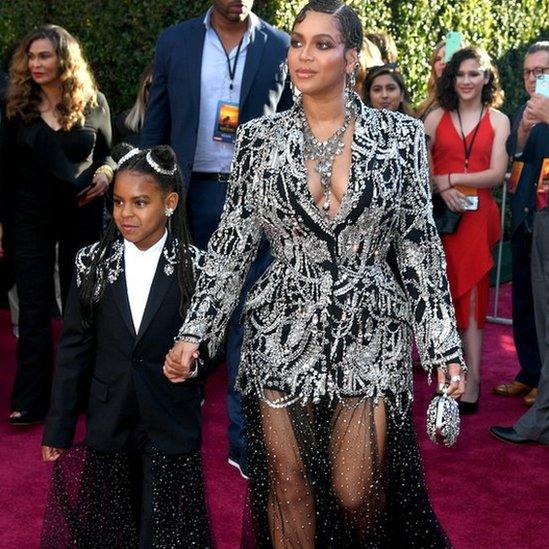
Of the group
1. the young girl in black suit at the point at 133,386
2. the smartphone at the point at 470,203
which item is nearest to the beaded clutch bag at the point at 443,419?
the young girl in black suit at the point at 133,386

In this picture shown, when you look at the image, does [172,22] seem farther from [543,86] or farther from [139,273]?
[139,273]

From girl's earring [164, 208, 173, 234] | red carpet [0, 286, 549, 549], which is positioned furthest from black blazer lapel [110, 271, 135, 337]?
red carpet [0, 286, 549, 549]

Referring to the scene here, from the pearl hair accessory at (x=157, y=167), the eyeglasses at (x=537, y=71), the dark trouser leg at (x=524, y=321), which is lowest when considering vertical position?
the dark trouser leg at (x=524, y=321)

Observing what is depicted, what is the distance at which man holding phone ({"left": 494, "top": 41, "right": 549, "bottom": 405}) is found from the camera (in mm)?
6238

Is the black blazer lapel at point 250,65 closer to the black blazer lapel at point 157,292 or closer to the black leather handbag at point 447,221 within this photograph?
the black blazer lapel at point 157,292

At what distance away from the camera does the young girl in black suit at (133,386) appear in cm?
379

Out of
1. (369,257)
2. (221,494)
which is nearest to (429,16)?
(221,494)

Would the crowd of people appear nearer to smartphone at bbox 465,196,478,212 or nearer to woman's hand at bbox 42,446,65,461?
woman's hand at bbox 42,446,65,461

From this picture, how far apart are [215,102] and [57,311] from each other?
156 inches

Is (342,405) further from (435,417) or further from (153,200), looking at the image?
(153,200)

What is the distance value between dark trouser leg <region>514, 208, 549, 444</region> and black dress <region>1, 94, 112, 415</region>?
222 cm

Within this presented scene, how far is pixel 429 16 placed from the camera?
9500 mm

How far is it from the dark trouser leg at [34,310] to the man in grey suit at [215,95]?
107 centimetres

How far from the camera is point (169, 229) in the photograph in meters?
4.01
